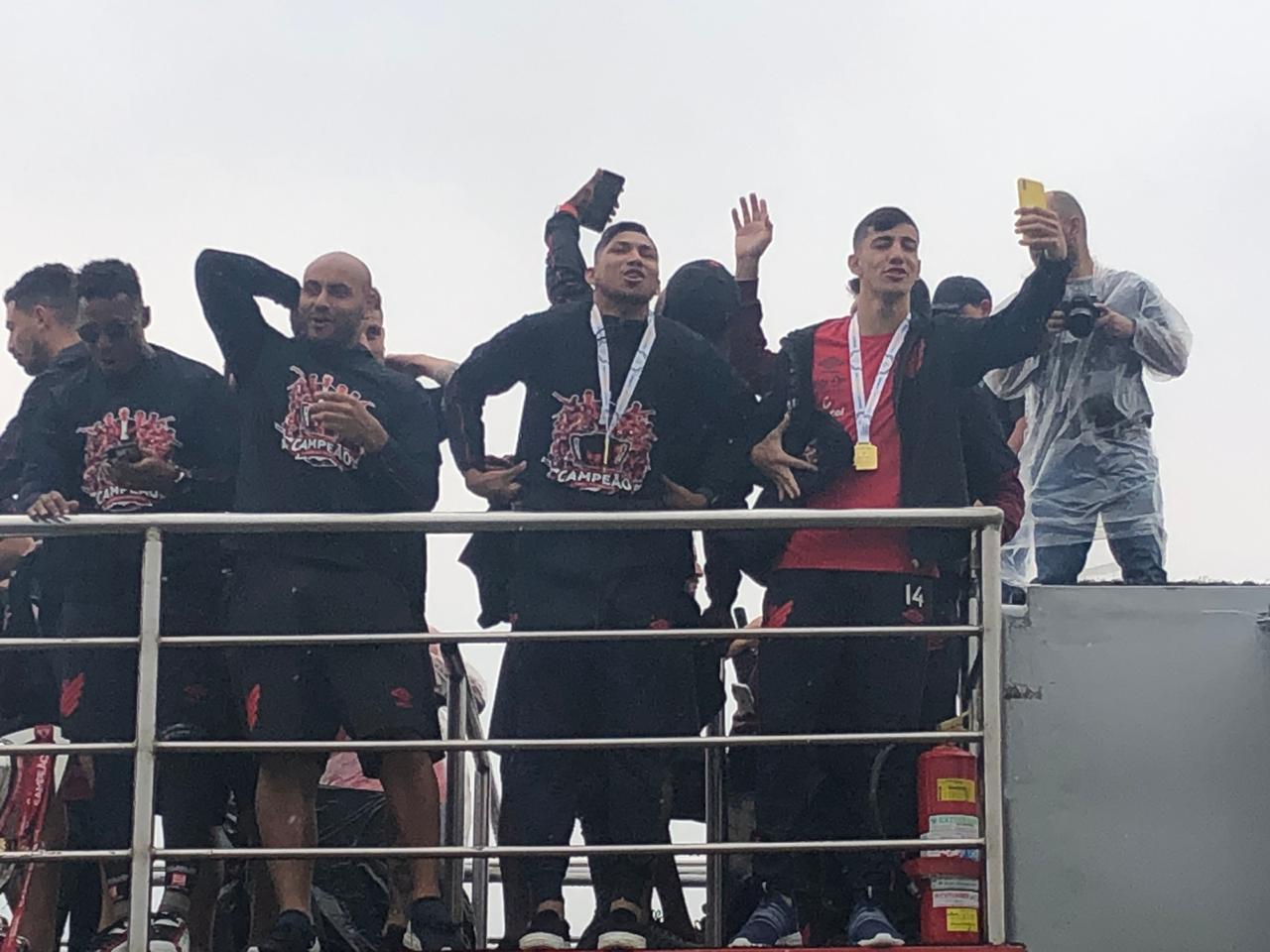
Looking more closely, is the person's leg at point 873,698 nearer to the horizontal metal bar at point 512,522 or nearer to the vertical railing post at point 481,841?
the horizontal metal bar at point 512,522

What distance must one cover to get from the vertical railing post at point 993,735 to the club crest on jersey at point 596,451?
3.25 feet

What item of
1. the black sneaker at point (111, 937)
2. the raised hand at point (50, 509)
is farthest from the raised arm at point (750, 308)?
the black sneaker at point (111, 937)

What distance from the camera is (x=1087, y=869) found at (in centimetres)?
471

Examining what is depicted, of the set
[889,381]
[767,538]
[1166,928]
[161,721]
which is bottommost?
[1166,928]

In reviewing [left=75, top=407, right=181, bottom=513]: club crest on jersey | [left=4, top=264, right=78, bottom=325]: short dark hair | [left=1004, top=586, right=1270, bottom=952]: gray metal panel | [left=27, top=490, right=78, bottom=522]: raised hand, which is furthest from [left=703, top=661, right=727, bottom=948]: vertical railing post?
[left=4, top=264, right=78, bottom=325]: short dark hair

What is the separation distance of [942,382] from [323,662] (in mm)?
1693

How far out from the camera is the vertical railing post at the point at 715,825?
5.02 m

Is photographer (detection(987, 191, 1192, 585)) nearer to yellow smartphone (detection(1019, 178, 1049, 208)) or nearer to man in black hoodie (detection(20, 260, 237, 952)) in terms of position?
yellow smartphone (detection(1019, 178, 1049, 208))

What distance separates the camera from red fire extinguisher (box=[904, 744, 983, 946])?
4.49 m

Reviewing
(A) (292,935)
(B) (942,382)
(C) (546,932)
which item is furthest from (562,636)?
(B) (942,382)

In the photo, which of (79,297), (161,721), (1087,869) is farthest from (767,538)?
(79,297)

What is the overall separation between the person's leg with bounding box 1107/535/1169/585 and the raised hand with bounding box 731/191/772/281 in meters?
1.30

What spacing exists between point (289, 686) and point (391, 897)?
1.94 ft

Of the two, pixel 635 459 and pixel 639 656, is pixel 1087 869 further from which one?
pixel 635 459
